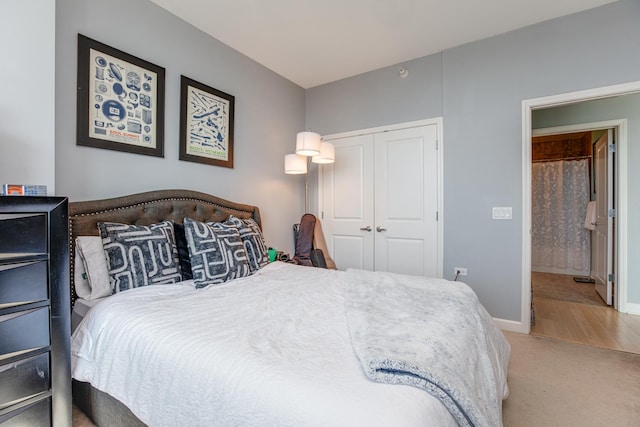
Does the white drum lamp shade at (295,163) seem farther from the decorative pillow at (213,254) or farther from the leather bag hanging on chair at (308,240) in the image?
the decorative pillow at (213,254)

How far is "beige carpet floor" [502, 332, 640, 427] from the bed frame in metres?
2.06

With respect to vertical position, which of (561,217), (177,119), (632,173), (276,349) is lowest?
(276,349)

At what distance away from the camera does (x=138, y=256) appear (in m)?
1.87

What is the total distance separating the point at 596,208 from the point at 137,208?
585 centimetres

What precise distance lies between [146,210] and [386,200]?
2499mm

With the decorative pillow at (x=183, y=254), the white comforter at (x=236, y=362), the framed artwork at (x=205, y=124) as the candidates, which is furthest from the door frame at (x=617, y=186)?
the decorative pillow at (x=183, y=254)

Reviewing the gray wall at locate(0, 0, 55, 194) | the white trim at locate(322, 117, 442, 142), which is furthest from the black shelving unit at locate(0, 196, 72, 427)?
the white trim at locate(322, 117, 442, 142)

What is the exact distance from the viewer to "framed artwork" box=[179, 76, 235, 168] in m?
2.63

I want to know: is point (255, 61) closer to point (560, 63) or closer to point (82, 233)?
point (82, 233)

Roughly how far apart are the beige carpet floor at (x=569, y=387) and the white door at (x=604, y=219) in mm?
1761

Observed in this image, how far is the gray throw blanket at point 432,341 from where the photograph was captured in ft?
2.92

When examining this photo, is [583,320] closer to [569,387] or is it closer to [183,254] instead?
[569,387]

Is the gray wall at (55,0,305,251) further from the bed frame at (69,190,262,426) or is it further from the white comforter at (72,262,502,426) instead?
the white comforter at (72,262,502,426)

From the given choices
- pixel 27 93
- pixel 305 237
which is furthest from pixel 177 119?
pixel 305 237
